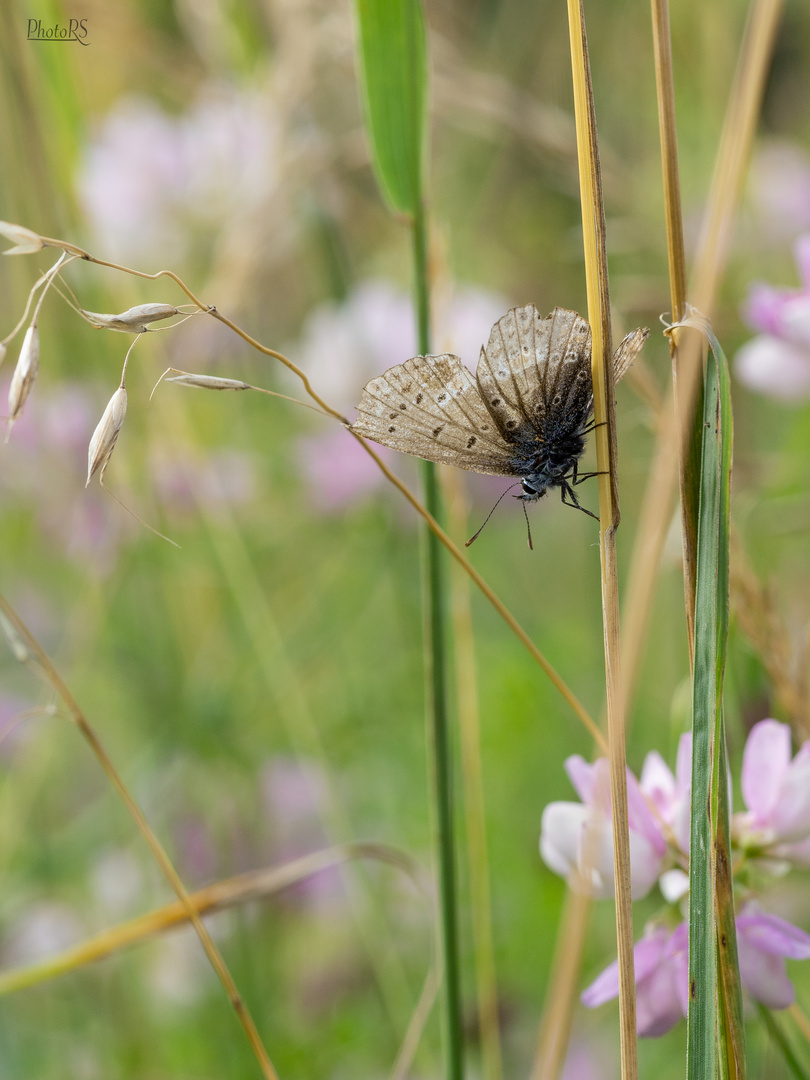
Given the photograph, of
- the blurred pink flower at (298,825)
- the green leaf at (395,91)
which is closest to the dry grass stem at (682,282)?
the green leaf at (395,91)

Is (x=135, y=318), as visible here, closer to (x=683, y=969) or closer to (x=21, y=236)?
(x=21, y=236)

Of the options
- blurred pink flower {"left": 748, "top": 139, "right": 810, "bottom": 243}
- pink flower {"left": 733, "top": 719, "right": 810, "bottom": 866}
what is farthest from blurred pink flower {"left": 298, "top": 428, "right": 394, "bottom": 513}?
blurred pink flower {"left": 748, "top": 139, "right": 810, "bottom": 243}

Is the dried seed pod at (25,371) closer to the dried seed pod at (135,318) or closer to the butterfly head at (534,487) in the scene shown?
the dried seed pod at (135,318)

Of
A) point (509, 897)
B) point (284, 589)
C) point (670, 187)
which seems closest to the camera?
point (670, 187)

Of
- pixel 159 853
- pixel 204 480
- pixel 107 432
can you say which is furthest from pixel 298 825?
pixel 107 432

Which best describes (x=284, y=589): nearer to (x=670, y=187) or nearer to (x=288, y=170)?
(x=288, y=170)

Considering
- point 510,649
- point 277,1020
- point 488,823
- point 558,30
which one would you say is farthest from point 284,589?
point 558,30
